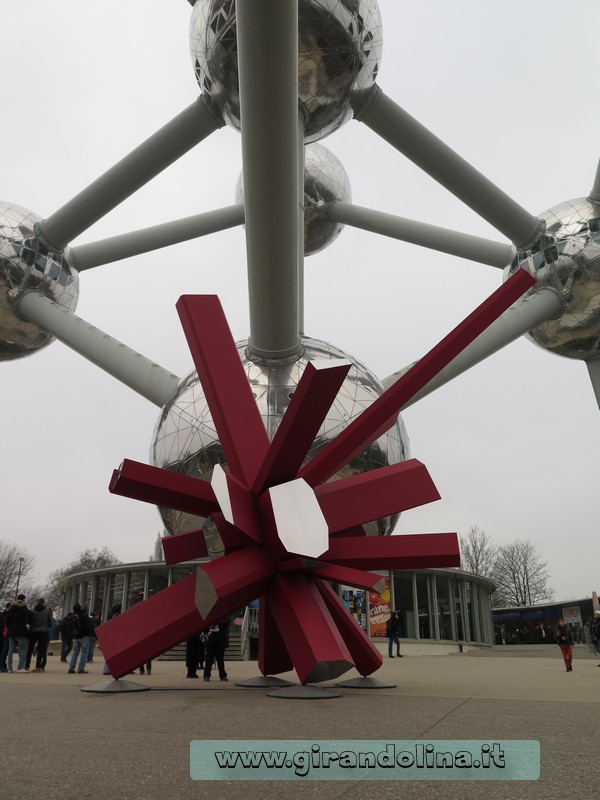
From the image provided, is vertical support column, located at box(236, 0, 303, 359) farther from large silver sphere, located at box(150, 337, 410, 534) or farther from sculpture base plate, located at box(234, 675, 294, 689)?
sculpture base plate, located at box(234, 675, 294, 689)

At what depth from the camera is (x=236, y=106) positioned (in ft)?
Result: 30.5

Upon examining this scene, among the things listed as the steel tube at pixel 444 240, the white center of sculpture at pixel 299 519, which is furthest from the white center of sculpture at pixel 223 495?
the steel tube at pixel 444 240

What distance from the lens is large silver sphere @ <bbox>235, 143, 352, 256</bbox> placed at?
13.0 m

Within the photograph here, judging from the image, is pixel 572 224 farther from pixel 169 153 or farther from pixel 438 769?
pixel 438 769

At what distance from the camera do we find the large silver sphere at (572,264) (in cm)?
1051

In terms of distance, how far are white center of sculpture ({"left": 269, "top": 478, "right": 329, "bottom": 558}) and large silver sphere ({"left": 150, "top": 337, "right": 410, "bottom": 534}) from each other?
2.09 m

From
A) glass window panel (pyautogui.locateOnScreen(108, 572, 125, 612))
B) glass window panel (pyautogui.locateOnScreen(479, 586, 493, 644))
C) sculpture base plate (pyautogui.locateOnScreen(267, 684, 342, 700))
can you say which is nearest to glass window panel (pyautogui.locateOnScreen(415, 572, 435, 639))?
glass window panel (pyautogui.locateOnScreen(479, 586, 493, 644))

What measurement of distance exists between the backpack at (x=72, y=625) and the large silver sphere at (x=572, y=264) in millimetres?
9076

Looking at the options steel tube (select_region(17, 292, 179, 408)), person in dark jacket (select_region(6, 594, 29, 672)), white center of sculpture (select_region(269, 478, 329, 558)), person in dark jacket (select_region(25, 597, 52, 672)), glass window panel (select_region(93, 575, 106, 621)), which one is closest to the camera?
white center of sculpture (select_region(269, 478, 329, 558))

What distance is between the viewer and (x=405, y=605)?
23.5 meters

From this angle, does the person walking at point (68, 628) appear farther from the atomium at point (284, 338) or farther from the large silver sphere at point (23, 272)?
the large silver sphere at point (23, 272)

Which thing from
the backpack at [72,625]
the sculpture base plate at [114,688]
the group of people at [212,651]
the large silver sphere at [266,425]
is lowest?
the sculpture base plate at [114,688]

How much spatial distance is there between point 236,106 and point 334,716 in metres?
7.78

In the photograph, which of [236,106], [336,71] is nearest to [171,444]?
[236,106]
